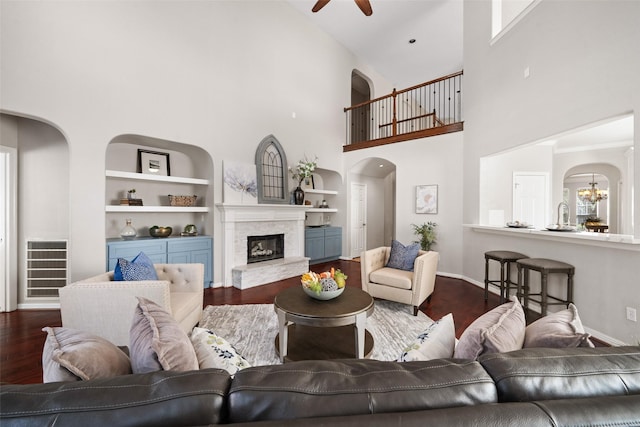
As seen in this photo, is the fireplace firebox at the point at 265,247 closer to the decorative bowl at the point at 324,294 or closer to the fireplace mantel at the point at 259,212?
the fireplace mantel at the point at 259,212

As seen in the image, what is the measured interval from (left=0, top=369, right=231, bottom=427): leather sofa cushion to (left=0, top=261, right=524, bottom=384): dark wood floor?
2.16 meters

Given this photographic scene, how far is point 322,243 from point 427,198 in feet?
8.57

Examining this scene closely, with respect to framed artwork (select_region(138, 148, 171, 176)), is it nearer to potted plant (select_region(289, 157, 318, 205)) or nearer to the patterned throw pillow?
potted plant (select_region(289, 157, 318, 205))

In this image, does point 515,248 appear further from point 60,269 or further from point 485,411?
point 60,269

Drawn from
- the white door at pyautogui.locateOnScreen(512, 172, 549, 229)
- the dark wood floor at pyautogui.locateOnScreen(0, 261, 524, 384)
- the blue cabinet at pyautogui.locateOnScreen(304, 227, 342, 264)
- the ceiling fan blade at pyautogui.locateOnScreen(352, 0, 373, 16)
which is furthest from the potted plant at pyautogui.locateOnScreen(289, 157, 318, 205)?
the white door at pyautogui.locateOnScreen(512, 172, 549, 229)

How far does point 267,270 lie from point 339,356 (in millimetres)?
2865

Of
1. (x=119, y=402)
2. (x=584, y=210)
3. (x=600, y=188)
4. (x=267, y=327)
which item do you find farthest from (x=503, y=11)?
(x=584, y=210)

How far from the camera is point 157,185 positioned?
14.5 feet

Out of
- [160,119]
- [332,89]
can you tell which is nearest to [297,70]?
[332,89]

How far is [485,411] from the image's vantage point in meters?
0.61

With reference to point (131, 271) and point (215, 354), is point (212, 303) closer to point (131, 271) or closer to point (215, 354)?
point (131, 271)

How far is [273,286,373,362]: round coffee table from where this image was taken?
2.07 meters

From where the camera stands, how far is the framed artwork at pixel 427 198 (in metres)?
5.48

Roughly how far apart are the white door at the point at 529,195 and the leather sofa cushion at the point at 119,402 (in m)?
5.54
